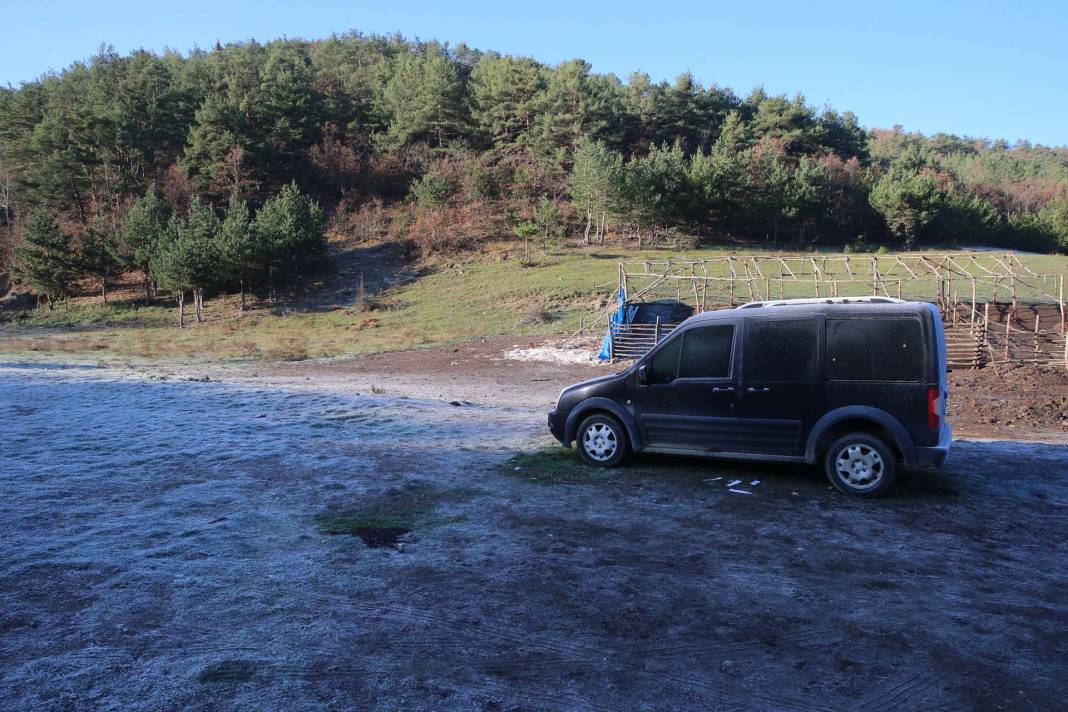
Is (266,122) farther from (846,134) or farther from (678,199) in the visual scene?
(846,134)

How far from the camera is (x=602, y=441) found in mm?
8227

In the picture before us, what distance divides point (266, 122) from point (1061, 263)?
5955 centimetres

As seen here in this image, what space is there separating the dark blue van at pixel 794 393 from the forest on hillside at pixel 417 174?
38.3 meters

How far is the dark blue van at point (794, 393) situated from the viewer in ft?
22.4

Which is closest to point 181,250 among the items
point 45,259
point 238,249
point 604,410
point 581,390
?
point 238,249

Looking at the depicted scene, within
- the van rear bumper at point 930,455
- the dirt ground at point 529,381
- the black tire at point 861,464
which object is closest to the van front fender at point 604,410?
the black tire at point 861,464

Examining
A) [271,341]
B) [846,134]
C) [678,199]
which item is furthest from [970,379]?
[846,134]

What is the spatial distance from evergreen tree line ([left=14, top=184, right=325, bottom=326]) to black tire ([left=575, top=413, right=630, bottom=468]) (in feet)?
124

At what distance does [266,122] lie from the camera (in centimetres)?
6262

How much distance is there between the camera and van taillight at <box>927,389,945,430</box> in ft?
22.0

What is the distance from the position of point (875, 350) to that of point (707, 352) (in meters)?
1.65

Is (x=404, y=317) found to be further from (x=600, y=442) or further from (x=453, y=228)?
A: (x=600, y=442)

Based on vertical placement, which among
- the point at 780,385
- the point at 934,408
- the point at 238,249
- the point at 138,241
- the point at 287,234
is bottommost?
the point at 934,408

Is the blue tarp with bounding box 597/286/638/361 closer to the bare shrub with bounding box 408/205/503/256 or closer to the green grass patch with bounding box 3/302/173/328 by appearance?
the bare shrub with bounding box 408/205/503/256
